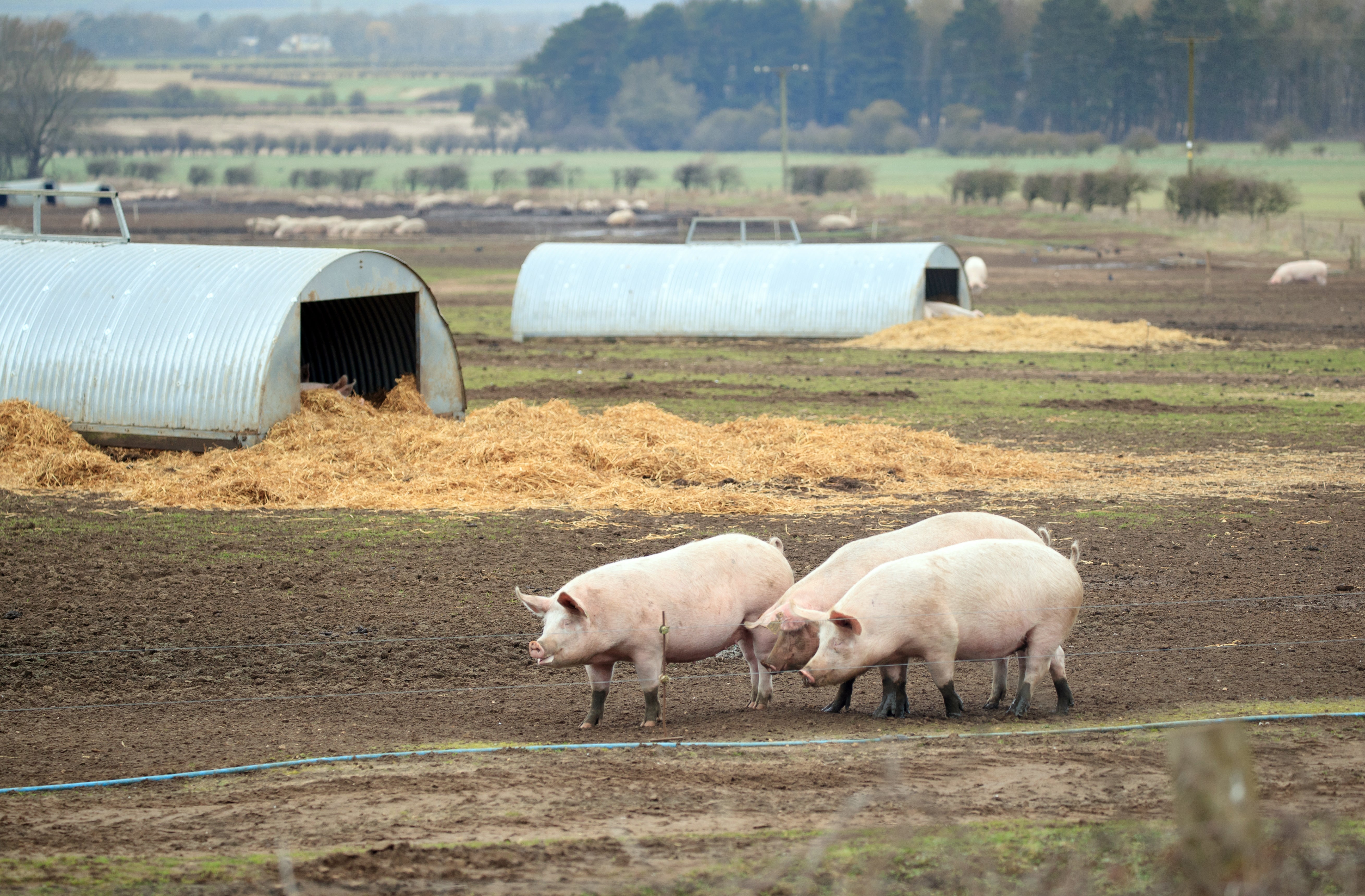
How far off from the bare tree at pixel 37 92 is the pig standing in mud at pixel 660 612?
342 ft

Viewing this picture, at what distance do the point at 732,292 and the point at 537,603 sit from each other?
70.4 feet

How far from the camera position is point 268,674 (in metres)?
8.64

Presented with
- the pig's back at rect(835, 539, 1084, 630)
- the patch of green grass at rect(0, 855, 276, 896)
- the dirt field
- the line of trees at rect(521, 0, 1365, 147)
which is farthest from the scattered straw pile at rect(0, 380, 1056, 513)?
the line of trees at rect(521, 0, 1365, 147)

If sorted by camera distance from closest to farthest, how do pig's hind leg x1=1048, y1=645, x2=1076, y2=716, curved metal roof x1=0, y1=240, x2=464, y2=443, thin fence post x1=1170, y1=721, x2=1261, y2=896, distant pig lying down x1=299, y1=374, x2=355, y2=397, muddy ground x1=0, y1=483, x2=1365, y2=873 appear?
thin fence post x1=1170, y1=721, x2=1261, y2=896
muddy ground x1=0, y1=483, x2=1365, y2=873
pig's hind leg x1=1048, y1=645, x2=1076, y2=716
curved metal roof x1=0, y1=240, x2=464, y2=443
distant pig lying down x1=299, y1=374, x2=355, y2=397

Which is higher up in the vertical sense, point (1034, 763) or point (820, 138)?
point (820, 138)

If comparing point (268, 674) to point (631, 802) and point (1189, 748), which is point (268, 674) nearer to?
point (631, 802)

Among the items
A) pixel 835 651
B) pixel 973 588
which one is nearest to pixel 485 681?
pixel 835 651

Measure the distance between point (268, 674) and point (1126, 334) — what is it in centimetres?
2203

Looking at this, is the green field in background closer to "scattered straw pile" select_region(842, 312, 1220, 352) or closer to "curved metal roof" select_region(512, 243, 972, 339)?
"scattered straw pile" select_region(842, 312, 1220, 352)

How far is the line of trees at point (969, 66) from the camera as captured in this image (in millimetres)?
125438

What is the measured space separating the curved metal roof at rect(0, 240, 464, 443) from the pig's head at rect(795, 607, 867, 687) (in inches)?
377

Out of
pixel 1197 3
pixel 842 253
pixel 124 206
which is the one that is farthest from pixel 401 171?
pixel 842 253

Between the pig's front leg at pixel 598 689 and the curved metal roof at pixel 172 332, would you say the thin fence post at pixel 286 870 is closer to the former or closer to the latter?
the pig's front leg at pixel 598 689

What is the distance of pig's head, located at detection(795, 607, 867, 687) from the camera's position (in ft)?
24.1
